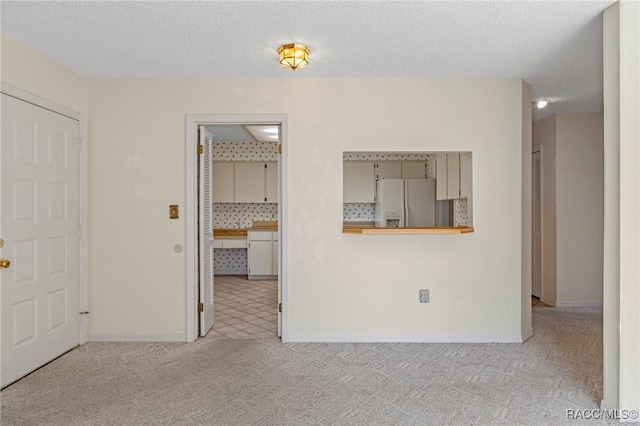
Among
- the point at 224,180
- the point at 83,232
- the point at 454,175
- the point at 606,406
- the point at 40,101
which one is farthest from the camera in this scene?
the point at 224,180

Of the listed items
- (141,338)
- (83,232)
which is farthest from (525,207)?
(83,232)

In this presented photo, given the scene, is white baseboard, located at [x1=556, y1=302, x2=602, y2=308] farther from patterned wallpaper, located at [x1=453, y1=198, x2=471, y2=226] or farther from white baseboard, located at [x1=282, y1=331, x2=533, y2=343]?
white baseboard, located at [x1=282, y1=331, x2=533, y2=343]

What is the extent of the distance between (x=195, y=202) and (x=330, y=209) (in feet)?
4.08

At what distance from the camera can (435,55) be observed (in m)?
2.98

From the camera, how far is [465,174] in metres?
4.03

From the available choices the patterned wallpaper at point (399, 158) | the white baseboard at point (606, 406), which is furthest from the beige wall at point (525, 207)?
the patterned wallpaper at point (399, 158)

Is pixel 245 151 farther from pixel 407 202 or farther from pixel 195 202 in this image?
pixel 195 202

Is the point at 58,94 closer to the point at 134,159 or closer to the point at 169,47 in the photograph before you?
the point at 134,159

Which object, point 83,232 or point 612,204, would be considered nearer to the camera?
point 612,204

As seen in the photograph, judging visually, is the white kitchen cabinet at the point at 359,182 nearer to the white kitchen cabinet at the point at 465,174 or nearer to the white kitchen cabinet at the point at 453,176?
the white kitchen cabinet at the point at 453,176

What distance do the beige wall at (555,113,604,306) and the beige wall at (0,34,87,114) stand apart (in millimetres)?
5228

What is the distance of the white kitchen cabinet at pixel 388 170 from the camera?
643 cm

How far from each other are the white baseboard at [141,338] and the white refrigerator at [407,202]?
368cm
